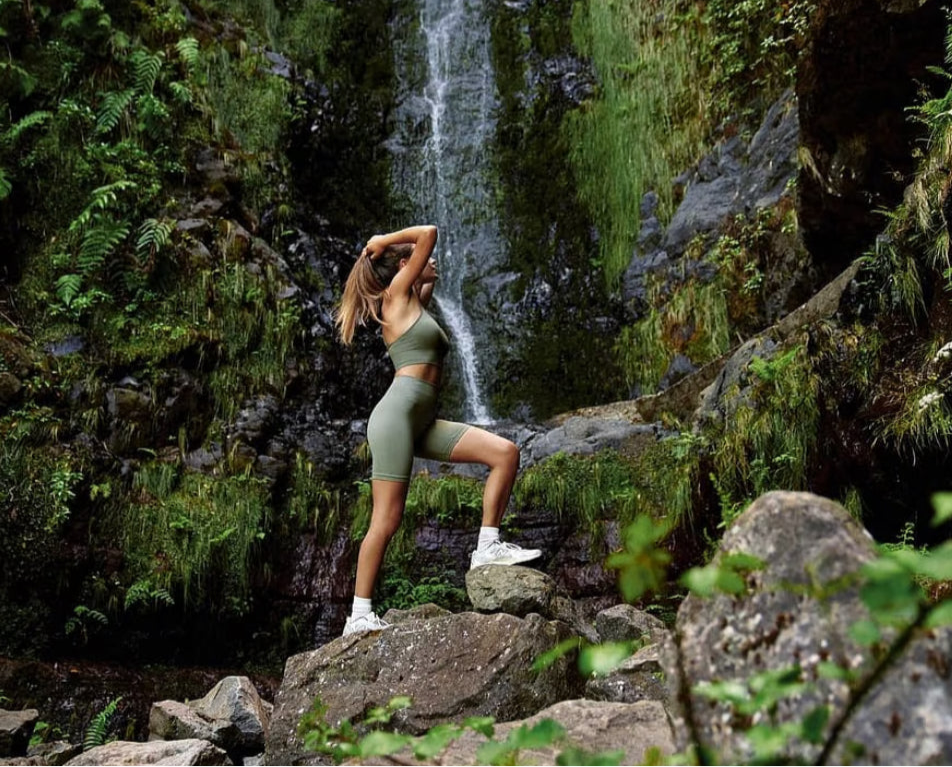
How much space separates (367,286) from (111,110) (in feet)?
23.5

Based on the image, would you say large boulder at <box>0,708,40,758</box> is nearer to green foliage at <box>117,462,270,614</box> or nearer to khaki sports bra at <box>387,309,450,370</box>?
green foliage at <box>117,462,270,614</box>

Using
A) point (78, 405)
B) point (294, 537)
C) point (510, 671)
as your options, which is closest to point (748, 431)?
point (510, 671)

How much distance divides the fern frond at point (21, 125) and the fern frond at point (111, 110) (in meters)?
0.59

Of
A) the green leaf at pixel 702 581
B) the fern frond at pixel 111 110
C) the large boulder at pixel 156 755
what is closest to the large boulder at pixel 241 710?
the large boulder at pixel 156 755

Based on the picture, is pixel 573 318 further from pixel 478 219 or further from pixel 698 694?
pixel 698 694

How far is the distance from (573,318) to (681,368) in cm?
226

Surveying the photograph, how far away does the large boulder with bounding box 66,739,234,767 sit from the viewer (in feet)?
12.0

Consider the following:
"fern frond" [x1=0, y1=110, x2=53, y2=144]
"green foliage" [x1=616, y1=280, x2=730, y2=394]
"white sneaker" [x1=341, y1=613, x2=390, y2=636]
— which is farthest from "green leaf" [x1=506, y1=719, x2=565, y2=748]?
"fern frond" [x1=0, y1=110, x2=53, y2=144]

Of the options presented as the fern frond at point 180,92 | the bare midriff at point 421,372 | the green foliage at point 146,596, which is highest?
the fern frond at point 180,92

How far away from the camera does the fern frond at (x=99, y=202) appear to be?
881 centimetres

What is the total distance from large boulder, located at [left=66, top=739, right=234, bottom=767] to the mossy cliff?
3.16 meters

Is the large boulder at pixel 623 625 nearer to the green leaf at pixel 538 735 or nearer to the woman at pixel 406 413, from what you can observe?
Answer: the woman at pixel 406 413

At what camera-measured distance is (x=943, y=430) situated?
14.0ft

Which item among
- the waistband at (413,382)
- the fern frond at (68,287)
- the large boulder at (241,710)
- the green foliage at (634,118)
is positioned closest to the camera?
the waistband at (413,382)
